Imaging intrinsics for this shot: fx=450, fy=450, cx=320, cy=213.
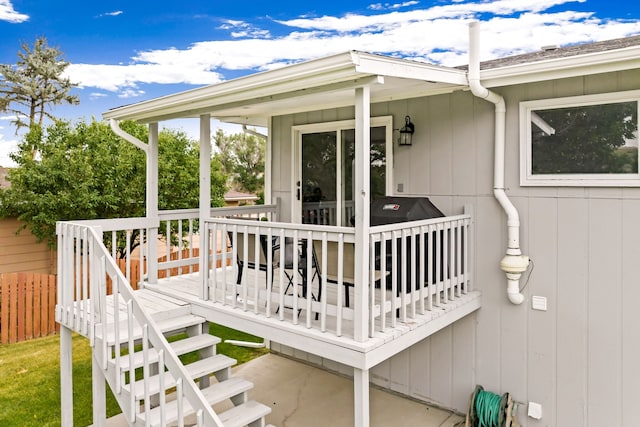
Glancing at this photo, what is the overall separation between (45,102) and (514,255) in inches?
740

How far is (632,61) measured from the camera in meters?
3.22

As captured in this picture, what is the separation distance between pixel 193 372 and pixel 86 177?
6677mm

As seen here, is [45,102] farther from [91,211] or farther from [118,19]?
[91,211]

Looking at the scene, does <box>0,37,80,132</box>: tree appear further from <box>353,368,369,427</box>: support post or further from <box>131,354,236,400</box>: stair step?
<box>353,368,369,427</box>: support post

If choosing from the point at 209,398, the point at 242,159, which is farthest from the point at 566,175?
the point at 242,159

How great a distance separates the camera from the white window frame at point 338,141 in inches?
200

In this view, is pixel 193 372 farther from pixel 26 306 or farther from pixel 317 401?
pixel 26 306

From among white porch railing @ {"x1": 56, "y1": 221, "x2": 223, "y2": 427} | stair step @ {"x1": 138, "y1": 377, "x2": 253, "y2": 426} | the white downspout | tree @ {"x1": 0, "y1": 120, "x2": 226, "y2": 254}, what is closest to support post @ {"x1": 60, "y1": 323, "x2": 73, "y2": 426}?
white porch railing @ {"x1": 56, "y1": 221, "x2": 223, "y2": 427}

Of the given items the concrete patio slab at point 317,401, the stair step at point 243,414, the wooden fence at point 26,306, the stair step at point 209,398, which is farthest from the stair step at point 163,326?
the wooden fence at point 26,306

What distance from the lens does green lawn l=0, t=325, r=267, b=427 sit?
15.7 feet

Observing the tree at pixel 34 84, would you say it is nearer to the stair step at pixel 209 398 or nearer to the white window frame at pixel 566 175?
the stair step at pixel 209 398

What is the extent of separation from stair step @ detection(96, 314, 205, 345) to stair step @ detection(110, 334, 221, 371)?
0.44 feet

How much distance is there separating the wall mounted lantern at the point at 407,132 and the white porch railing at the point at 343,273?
106cm

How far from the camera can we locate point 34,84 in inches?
674
